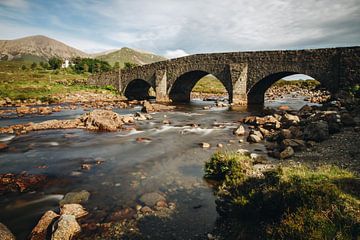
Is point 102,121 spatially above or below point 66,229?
above

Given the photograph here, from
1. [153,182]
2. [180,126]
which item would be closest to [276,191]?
[153,182]

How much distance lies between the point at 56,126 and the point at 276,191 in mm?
16838

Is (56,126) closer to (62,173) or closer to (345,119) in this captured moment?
(62,173)

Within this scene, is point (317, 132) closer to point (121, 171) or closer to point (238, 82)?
point (121, 171)

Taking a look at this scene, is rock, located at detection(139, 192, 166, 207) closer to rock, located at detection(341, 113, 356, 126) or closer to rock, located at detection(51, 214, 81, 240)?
rock, located at detection(51, 214, 81, 240)

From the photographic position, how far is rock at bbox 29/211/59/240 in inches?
202

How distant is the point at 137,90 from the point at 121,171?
43.3m

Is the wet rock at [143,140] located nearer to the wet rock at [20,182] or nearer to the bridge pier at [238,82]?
the wet rock at [20,182]

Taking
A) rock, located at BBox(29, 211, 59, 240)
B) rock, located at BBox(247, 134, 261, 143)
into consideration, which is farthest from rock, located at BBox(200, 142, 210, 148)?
rock, located at BBox(29, 211, 59, 240)

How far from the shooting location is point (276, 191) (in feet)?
15.0

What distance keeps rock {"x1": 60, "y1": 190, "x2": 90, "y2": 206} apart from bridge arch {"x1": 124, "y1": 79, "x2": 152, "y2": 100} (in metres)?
39.2

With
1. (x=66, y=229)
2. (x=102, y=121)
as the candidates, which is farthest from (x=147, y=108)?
(x=66, y=229)

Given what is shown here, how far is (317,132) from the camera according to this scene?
1052cm

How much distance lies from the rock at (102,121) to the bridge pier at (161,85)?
19.2 meters
